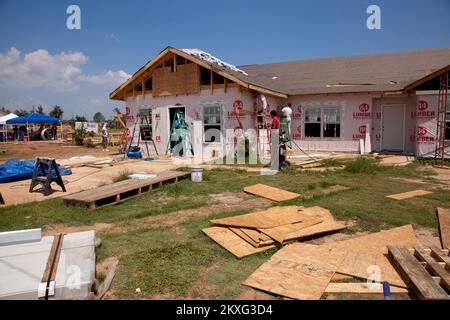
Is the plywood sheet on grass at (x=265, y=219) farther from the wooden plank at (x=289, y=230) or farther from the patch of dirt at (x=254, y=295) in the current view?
the patch of dirt at (x=254, y=295)

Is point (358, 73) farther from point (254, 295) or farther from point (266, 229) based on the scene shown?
point (254, 295)

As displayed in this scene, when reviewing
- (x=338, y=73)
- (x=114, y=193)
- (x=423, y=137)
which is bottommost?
(x=114, y=193)

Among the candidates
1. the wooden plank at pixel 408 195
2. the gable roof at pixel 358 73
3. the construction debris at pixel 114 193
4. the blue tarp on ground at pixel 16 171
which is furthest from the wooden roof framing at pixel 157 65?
the wooden plank at pixel 408 195

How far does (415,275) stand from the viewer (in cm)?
323

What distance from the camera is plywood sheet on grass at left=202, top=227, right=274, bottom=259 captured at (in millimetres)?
4074

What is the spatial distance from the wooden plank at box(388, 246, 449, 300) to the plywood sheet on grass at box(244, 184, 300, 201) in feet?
10.1

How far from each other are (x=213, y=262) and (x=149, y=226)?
1.79 m

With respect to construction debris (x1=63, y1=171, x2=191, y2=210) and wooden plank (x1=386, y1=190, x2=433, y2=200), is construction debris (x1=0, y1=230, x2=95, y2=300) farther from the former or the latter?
wooden plank (x1=386, y1=190, x2=433, y2=200)

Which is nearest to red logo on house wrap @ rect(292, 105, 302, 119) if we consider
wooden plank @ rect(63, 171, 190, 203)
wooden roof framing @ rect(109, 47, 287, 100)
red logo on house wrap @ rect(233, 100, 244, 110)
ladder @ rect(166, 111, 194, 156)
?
wooden roof framing @ rect(109, 47, 287, 100)

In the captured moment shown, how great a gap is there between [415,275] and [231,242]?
7.16 ft

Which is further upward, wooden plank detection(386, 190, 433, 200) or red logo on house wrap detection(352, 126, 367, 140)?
red logo on house wrap detection(352, 126, 367, 140)

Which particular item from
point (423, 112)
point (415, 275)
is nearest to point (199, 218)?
point (415, 275)

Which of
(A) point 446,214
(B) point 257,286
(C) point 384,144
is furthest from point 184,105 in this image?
(B) point 257,286
